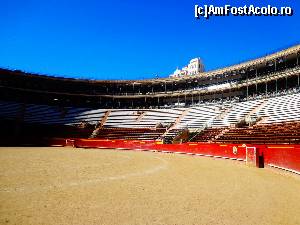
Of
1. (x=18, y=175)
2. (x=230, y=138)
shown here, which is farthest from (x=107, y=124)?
(x=18, y=175)

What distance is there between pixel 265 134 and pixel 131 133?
21.2 m

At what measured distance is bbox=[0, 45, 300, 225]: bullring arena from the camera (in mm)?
7832

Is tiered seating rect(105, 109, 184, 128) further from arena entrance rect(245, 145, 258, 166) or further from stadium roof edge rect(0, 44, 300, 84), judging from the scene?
arena entrance rect(245, 145, 258, 166)

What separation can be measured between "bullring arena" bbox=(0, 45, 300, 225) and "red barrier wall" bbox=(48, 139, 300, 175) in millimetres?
102

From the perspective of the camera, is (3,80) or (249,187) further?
(3,80)

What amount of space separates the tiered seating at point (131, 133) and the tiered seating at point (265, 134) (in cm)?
1180

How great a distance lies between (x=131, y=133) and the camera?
4622 centimetres

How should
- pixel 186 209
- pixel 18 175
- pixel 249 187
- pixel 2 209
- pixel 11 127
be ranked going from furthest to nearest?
1. pixel 11 127
2. pixel 18 175
3. pixel 249 187
4. pixel 186 209
5. pixel 2 209

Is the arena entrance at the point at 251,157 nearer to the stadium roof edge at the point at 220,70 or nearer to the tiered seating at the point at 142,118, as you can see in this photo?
the stadium roof edge at the point at 220,70

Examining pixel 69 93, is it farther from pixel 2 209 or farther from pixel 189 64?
pixel 189 64

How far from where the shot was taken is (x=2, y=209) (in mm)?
7262

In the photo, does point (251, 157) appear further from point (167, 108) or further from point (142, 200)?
point (167, 108)

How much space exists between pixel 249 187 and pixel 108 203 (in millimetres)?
5640

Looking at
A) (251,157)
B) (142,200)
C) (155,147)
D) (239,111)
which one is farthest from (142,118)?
(142,200)
